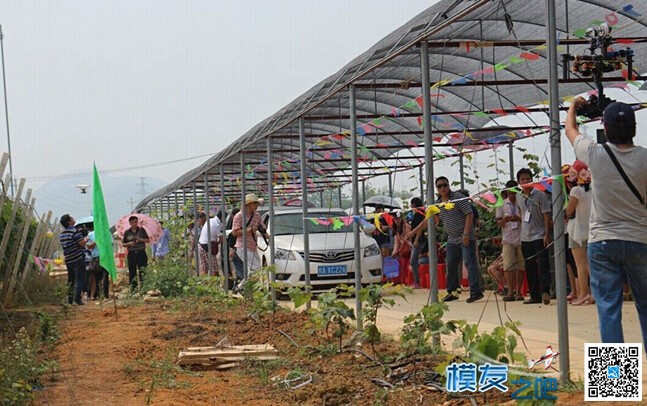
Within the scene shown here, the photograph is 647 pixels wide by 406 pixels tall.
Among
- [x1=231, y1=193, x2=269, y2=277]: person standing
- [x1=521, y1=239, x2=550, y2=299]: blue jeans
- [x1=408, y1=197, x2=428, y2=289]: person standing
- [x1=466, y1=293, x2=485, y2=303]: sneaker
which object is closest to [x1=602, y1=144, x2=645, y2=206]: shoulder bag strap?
[x1=521, y1=239, x2=550, y2=299]: blue jeans

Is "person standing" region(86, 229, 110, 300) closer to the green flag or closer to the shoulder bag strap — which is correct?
the green flag

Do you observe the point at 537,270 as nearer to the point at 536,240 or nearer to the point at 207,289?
the point at 536,240

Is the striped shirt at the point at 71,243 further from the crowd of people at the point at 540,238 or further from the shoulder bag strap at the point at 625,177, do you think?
the shoulder bag strap at the point at 625,177

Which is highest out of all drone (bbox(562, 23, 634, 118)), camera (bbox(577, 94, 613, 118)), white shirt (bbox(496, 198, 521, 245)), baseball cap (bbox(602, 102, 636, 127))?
drone (bbox(562, 23, 634, 118))

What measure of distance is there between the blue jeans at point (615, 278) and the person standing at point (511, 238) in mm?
7254

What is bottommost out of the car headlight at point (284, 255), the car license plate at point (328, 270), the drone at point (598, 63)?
the car license plate at point (328, 270)

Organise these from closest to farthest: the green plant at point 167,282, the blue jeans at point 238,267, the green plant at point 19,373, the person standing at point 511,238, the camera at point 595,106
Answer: the camera at point 595,106 < the green plant at point 19,373 < the person standing at point 511,238 < the blue jeans at point 238,267 < the green plant at point 167,282

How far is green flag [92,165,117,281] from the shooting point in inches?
567

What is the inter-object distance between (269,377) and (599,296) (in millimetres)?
3335

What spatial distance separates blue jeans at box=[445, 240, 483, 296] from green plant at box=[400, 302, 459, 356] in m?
5.58

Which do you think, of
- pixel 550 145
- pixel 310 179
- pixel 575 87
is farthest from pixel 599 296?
pixel 310 179

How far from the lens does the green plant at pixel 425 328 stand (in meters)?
7.51

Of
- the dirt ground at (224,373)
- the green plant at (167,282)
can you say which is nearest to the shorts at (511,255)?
the dirt ground at (224,373)

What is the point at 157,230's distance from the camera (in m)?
23.9
